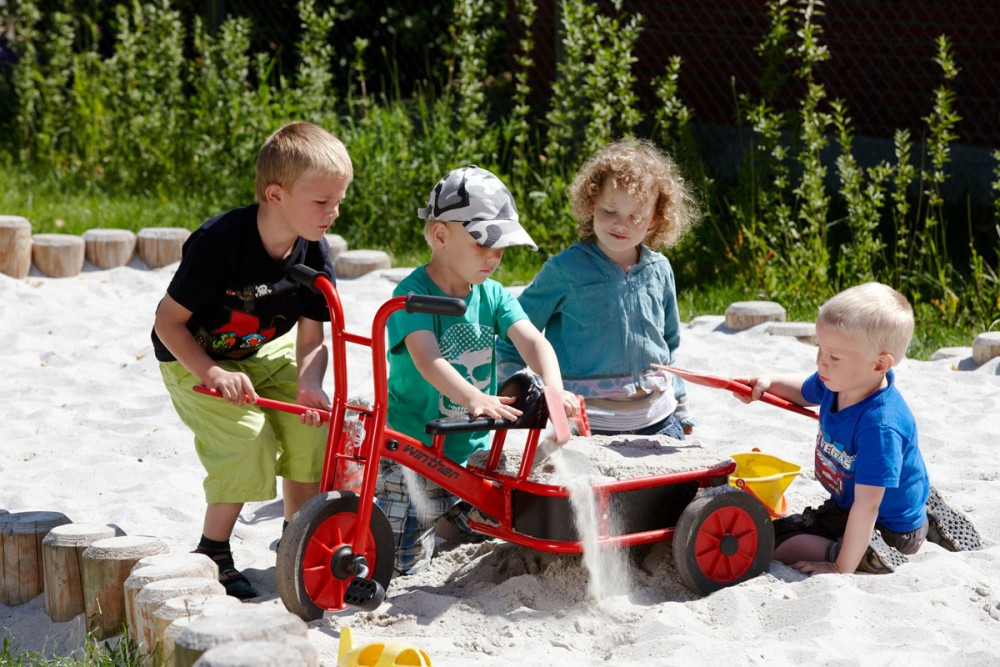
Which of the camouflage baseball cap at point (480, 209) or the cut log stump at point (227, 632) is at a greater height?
the camouflage baseball cap at point (480, 209)

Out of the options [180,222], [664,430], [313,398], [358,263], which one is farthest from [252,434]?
[180,222]

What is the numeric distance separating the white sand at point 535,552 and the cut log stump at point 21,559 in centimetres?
5

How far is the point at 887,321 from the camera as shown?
10.3 feet

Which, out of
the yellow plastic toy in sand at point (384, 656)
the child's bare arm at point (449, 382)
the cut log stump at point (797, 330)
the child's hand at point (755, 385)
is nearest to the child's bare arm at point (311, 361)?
the child's bare arm at point (449, 382)

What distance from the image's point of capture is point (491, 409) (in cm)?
287

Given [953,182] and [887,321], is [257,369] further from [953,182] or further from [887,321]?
[953,182]

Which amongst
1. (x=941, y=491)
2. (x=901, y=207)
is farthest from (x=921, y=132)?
(x=941, y=491)

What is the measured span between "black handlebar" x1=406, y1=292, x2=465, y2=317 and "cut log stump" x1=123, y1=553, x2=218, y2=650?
769mm

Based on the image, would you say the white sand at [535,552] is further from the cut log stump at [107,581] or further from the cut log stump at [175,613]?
the cut log stump at [175,613]

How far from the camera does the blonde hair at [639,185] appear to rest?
3.75 meters

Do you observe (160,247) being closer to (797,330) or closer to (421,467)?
(797,330)

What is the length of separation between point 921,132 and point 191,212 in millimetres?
4341

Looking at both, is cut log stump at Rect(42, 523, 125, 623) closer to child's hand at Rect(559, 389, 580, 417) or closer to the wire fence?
child's hand at Rect(559, 389, 580, 417)

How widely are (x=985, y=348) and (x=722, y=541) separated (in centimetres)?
249
